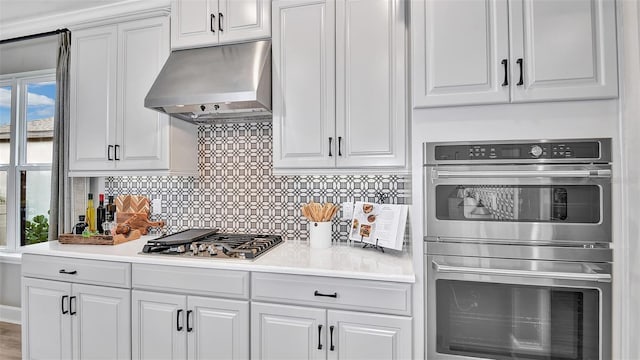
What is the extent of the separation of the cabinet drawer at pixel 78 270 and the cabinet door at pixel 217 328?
1.50ft

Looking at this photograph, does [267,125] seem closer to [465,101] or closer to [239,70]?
[239,70]

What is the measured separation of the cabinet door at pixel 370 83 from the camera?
6.22ft

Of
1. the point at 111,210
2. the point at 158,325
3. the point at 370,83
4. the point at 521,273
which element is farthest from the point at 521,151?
the point at 111,210

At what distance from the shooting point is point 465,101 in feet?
5.11

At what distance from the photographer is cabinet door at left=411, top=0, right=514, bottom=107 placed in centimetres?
154

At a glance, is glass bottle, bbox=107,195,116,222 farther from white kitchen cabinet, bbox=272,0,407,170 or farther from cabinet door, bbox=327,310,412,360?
cabinet door, bbox=327,310,412,360

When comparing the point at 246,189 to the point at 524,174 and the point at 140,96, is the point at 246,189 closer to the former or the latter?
the point at 140,96

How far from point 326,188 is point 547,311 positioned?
4.56ft

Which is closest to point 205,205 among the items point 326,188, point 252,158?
point 252,158

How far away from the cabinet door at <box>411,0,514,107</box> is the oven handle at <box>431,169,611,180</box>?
0.31 m

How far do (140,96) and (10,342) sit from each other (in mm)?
2371

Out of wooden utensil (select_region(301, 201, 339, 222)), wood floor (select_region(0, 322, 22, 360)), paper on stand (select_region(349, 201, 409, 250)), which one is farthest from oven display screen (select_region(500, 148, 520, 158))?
wood floor (select_region(0, 322, 22, 360))

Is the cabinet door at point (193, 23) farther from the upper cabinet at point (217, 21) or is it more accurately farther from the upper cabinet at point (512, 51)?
the upper cabinet at point (512, 51)

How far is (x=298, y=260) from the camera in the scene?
186 centimetres
